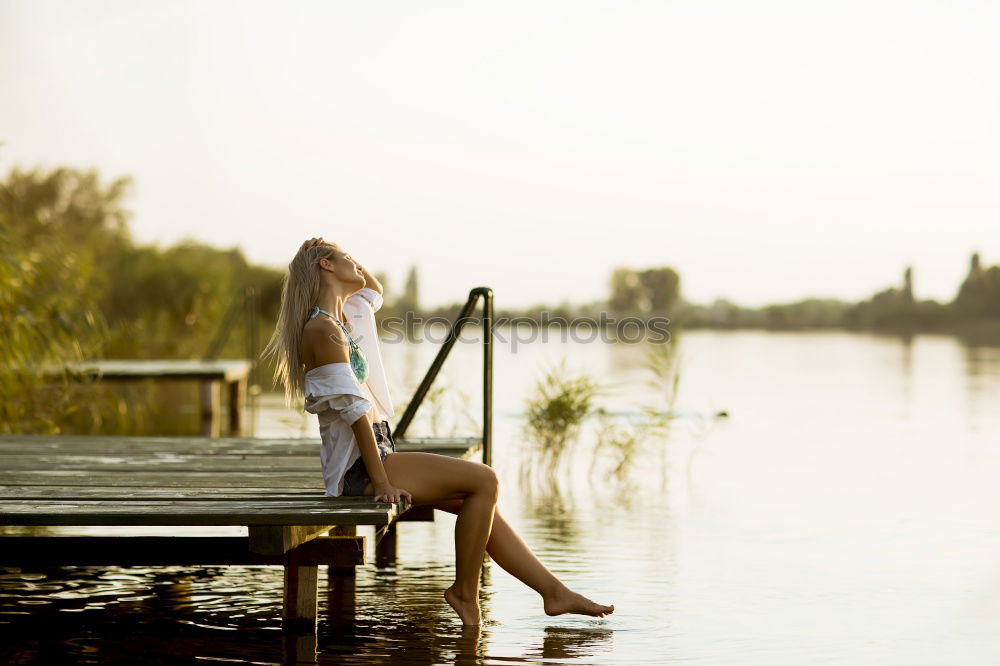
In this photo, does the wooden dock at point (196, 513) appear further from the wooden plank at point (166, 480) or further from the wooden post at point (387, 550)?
the wooden post at point (387, 550)

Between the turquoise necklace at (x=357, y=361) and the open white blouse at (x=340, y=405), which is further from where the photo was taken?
the turquoise necklace at (x=357, y=361)

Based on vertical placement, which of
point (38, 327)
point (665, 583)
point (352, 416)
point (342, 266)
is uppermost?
point (342, 266)

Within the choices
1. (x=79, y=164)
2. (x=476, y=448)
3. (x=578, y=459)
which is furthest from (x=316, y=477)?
(x=79, y=164)

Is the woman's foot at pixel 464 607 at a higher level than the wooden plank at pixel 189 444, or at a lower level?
lower

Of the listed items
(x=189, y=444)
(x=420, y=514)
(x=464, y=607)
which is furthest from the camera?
(x=189, y=444)

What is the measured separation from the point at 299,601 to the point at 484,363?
1.77 m

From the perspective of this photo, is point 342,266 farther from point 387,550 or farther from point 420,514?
point 387,550

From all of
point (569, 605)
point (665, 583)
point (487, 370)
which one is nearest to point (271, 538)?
point (569, 605)

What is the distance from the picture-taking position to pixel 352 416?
4.55 m

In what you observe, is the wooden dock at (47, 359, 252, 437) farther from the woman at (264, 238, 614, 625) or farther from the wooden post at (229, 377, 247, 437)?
the woman at (264, 238, 614, 625)

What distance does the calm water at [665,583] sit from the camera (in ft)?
16.1

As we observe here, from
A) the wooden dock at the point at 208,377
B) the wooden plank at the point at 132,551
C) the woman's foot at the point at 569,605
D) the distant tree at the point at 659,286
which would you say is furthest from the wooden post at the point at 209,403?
the distant tree at the point at 659,286

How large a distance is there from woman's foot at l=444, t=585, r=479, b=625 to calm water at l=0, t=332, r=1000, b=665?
0.29 feet

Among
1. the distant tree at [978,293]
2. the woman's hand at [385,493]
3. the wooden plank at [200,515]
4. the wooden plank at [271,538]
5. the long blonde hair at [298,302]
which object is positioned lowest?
the wooden plank at [271,538]
